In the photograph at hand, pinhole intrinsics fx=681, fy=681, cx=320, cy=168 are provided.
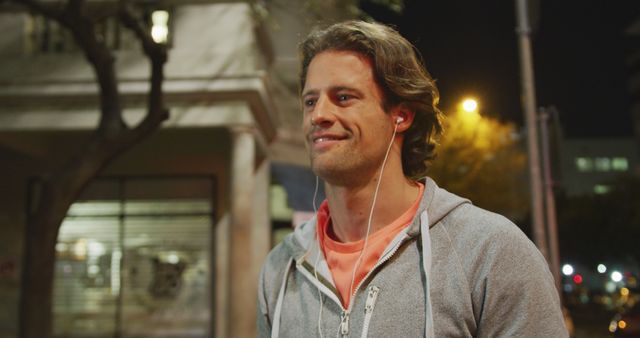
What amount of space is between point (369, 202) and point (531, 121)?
27.6 feet

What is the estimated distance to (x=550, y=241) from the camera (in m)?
9.12

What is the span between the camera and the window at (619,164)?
8381 centimetres

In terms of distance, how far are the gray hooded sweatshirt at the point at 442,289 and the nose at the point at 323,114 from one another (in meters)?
0.38

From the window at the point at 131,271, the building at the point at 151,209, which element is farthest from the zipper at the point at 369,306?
the window at the point at 131,271

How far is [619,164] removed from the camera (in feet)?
277

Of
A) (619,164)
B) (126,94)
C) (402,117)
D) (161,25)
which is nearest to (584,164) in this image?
(619,164)

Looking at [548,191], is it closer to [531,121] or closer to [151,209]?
[531,121]

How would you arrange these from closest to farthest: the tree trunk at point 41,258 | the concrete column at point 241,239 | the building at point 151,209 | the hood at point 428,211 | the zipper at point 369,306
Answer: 1. the zipper at point 369,306
2. the hood at point 428,211
3. the tree trunk at point 41,258
4. the concrete column at point 241,239
5. the building at point 151,209

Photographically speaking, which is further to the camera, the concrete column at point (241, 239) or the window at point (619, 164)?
the window at point (619, 164)

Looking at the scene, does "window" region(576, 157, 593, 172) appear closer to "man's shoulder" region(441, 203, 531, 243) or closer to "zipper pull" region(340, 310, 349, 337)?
"man's shoulder" region(441, 203, 531, 243)

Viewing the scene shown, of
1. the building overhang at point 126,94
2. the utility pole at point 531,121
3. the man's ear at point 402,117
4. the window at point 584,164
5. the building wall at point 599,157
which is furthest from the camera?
the window at point 584,164

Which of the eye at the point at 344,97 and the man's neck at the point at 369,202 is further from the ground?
the eye at the point at 344,97

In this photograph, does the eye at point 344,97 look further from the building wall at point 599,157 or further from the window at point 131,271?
the building wall at point 599,157

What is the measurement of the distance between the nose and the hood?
381 mm
